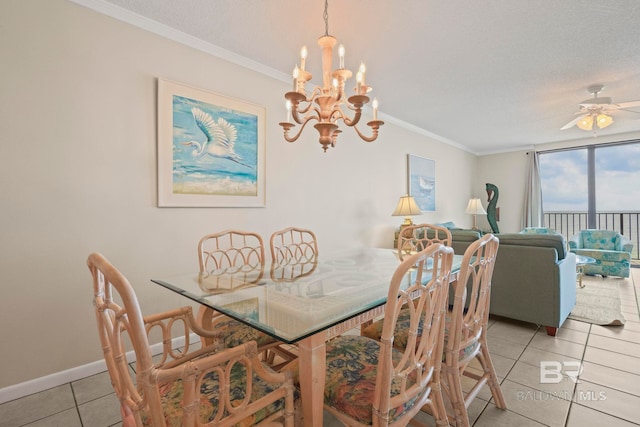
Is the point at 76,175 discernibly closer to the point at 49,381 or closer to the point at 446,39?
the point at 49,381

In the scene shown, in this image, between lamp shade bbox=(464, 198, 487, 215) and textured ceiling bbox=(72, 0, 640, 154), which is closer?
textured ceiling bbox=(72, 0, 640, 154)

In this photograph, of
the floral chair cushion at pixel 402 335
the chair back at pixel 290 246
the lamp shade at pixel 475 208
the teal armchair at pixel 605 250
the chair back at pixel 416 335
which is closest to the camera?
the chair back at pixel 416 335

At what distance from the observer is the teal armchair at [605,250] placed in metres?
4.29

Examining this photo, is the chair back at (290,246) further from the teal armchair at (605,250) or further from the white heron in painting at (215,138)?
the teal armchair at (605,250)

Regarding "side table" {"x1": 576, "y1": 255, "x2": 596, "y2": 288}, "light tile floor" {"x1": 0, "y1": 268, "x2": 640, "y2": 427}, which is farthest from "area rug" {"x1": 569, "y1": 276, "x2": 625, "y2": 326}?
"light tile floor" {"x1": 0, "y1": 268, "x2": 640, "y2": 427}

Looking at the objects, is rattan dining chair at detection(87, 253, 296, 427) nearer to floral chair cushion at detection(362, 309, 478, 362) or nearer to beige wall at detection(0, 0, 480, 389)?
floral chair cushion at detection(362, 309, 478, 362)

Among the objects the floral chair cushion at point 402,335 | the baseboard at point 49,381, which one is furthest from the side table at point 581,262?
the baseboard at point 49,381

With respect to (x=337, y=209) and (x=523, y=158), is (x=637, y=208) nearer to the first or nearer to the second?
(x=523, y=158)

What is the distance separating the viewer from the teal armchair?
4.29m

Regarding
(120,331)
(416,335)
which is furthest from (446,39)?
(120,331)

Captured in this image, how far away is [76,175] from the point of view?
186 cm

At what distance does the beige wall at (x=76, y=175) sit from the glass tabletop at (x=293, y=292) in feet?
2.15

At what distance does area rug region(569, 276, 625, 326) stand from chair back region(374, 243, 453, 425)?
2.61m

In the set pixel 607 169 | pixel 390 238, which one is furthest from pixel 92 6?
pixel 607 169
